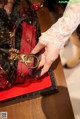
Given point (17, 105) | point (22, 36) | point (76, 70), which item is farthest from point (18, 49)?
point (76, 70)

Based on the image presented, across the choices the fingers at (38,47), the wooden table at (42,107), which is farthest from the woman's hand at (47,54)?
the wooden table at (42,107)

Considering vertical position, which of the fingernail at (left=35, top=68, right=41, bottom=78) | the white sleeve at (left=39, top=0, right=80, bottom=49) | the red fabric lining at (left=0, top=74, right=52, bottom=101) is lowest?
the red fabric lining at (left=0, top=74, right=52, bottom=101)

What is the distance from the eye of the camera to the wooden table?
0.67 metres

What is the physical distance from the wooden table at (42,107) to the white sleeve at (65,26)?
0.77 feet

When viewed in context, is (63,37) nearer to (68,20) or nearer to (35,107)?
(68,20)

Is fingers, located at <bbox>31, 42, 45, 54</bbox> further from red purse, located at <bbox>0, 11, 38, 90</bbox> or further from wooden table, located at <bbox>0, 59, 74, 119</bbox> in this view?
wooden table, located at <bbox>0, 59, 74, 119</bbox>

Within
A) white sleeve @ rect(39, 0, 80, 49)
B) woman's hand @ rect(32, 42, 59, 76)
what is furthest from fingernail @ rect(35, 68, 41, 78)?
white sleeve @ rect(39, 0, 80, 49)

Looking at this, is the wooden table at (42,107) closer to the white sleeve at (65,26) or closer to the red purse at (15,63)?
the red purse at (15,63)

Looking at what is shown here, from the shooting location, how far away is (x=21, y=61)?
624 mm

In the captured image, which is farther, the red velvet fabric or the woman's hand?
the red velvet fabric

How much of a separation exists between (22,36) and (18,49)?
0.06m

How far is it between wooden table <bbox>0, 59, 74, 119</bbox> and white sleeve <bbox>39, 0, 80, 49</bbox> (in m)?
0.23

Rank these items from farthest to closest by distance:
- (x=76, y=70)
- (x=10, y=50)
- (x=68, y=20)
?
(x=76, y=70) → (x=10, y=50) → (x=68, y=20)

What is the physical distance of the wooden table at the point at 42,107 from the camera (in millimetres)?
668
